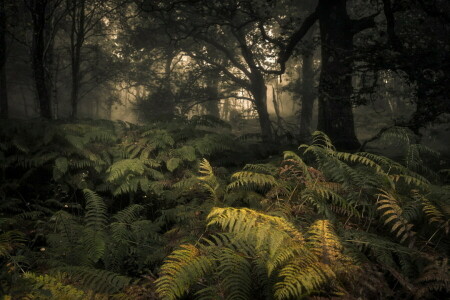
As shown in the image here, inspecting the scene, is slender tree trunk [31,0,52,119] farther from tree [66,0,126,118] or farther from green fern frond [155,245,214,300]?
green fern frond [155,245,214,300]

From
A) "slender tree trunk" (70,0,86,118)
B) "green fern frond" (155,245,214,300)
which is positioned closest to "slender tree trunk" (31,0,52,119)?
"slender tree trunk" (70,0,86,118)

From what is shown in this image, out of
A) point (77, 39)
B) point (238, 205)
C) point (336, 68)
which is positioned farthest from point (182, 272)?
point (77, 39)

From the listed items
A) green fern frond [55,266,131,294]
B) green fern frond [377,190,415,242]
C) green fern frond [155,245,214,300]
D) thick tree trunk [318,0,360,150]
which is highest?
thick tree trunk [318,0,360,150]

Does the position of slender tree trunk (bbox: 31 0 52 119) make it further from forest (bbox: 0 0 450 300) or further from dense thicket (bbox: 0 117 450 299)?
dense thicket (bbox: 0 117 450 299)

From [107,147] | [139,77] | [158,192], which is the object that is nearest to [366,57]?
[158,192]

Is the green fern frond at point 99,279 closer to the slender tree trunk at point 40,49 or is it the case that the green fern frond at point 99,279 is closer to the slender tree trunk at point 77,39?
the slender tree trunk at point 40,49

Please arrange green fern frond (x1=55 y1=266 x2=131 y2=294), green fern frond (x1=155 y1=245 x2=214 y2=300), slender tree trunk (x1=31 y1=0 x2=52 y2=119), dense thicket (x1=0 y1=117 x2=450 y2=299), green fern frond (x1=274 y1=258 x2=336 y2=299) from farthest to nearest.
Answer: slender tree trunk (x1=31 y1=0 x2=52 y2=119) < green fern frond (x1=55 y1=266 x2=131 y2=294) < dense thicket (x1=0 y1=117 x2=450 y2=299) < green fern frond (x1=155 y1=245 x2=214 y2=300) < green fern frond (x1=274 y1=258 x2=336 y2=299)

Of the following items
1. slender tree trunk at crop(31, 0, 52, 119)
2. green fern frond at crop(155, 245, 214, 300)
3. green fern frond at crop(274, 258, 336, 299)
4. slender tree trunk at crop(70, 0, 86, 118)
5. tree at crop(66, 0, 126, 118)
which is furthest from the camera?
slender tree trunk at crop(70, 0, 86, 118)

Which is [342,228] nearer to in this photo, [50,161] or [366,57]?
[366,57]

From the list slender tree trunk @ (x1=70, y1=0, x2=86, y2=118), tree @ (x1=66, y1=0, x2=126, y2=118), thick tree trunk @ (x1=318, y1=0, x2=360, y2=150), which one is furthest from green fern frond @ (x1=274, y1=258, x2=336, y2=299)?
slender tree trunk @ (x1=70, y1=0, x2=86, y2=118)

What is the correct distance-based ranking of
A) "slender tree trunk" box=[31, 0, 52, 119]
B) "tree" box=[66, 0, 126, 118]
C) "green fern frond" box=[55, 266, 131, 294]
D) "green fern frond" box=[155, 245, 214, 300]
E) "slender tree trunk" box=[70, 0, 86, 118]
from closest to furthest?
"green fern frond" box=[155, 245, 214, 300], "green fern frond" box=[55, 266, 131, 294], "slender tree trunk" box=[31, 0, 52, 119], "tree" box=[66, 0, 126, 118], "slender tree trunk" box=[70, 0, 86, 118]

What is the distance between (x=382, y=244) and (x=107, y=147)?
Result: 5.75 metres

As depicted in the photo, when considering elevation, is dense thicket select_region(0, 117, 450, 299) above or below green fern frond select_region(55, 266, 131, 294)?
above

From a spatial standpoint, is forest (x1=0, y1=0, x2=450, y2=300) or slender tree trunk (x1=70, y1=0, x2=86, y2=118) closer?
forest (x1=0, y1=0, x2=450, y2=300)
